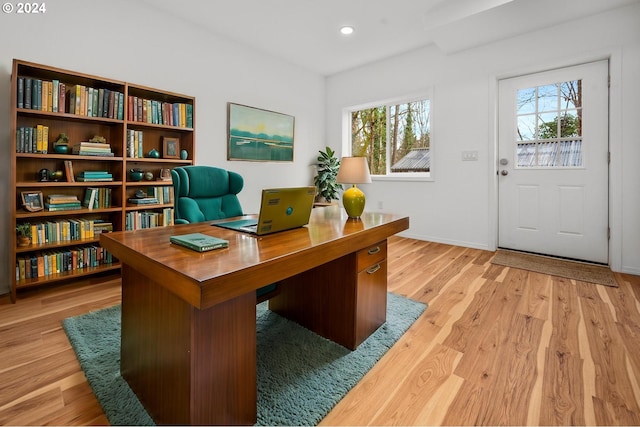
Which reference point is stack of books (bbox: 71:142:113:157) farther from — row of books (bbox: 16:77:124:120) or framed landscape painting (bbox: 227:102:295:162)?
framed landscape painting (bbox: 227:102:295:162)

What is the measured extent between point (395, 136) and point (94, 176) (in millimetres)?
3784

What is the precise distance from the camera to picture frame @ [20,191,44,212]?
89.7 inches

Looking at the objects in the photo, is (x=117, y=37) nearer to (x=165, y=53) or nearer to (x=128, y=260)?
(x=165, y=53)

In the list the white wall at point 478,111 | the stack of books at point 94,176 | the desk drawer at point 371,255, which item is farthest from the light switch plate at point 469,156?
the stack of books at point 94,176

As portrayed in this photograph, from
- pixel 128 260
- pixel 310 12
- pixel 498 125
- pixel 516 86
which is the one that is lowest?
pixel 128 260

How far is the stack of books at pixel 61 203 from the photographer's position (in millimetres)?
2395

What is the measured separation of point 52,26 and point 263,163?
2387 mm

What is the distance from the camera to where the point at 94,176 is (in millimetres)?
2545

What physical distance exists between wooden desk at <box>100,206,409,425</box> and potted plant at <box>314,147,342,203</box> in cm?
334

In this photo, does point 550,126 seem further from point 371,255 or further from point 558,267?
point 371,255

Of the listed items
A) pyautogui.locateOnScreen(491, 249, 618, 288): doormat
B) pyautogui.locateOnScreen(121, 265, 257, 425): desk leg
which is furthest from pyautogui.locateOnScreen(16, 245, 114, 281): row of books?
pyautogui.locateOnScreen(491, 249, 618, 288): doormat

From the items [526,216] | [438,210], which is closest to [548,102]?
[526,216]

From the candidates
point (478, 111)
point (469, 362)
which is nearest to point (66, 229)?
point (469, 362)

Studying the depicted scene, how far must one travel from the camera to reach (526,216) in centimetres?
351
